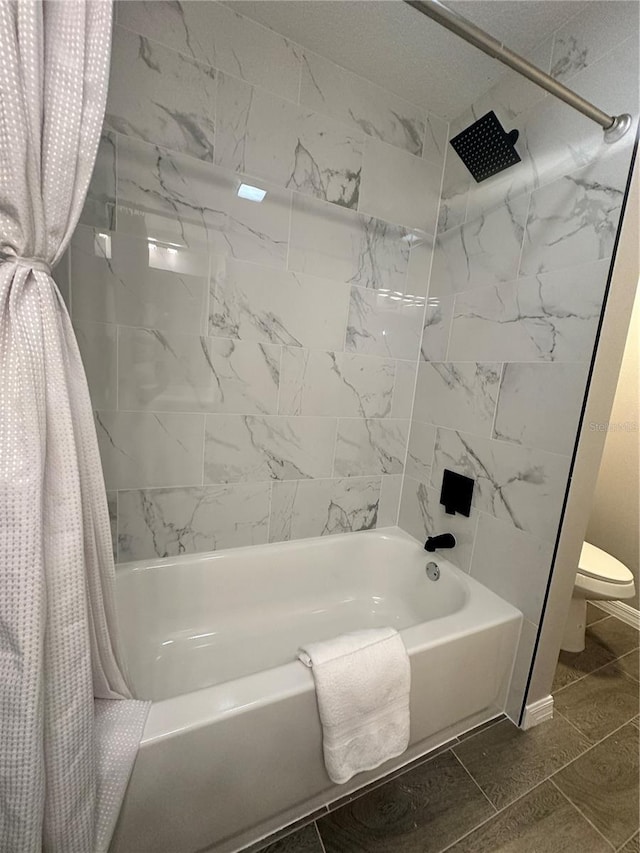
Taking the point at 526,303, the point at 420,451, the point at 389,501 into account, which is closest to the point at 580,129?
the point at 526,303

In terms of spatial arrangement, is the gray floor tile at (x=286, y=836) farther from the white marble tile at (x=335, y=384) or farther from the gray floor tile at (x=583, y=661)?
the white marble tile at (x=335, y=384)

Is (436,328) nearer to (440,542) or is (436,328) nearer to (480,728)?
(440,542)

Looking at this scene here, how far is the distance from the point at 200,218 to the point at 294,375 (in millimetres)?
658

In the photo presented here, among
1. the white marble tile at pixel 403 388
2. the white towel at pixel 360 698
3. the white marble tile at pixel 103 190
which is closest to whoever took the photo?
the white towel at pixel 360 698

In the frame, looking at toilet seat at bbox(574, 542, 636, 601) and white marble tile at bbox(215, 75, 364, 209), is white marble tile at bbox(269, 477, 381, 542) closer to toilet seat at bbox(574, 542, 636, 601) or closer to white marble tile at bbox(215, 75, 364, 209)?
toilet seat at bbox(574, 542, 636, 601)

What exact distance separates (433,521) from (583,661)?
0.96 meters

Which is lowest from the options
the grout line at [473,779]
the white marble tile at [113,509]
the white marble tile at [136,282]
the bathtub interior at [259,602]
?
the grout line at [473,779]

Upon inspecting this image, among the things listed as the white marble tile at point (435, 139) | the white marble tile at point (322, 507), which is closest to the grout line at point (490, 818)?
the white marble tile at point (322, 507)

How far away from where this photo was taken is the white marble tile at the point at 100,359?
115 centimetres

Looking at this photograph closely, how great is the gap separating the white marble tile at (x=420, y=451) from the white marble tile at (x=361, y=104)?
48.6 inches

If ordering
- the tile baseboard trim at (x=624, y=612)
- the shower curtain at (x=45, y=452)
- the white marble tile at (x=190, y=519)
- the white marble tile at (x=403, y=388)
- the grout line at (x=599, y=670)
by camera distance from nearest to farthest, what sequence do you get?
1. the shower curtain at (x=45, y=452)
2. the white marble tile at (x=190, y=519)
3. the grout line at (x=599, y=670)
4. the white marble tile at (x=403, y=388)
5. the tile baseboard trim at (x=624, y=612)

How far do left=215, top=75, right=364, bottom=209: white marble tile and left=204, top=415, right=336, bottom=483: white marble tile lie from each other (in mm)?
927

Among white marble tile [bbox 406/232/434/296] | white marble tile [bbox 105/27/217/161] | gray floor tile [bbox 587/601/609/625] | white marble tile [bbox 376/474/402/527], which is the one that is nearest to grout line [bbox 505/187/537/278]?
white marble tile [bbox 406/232/434/296]

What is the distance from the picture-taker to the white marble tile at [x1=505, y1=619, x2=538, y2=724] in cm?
121
